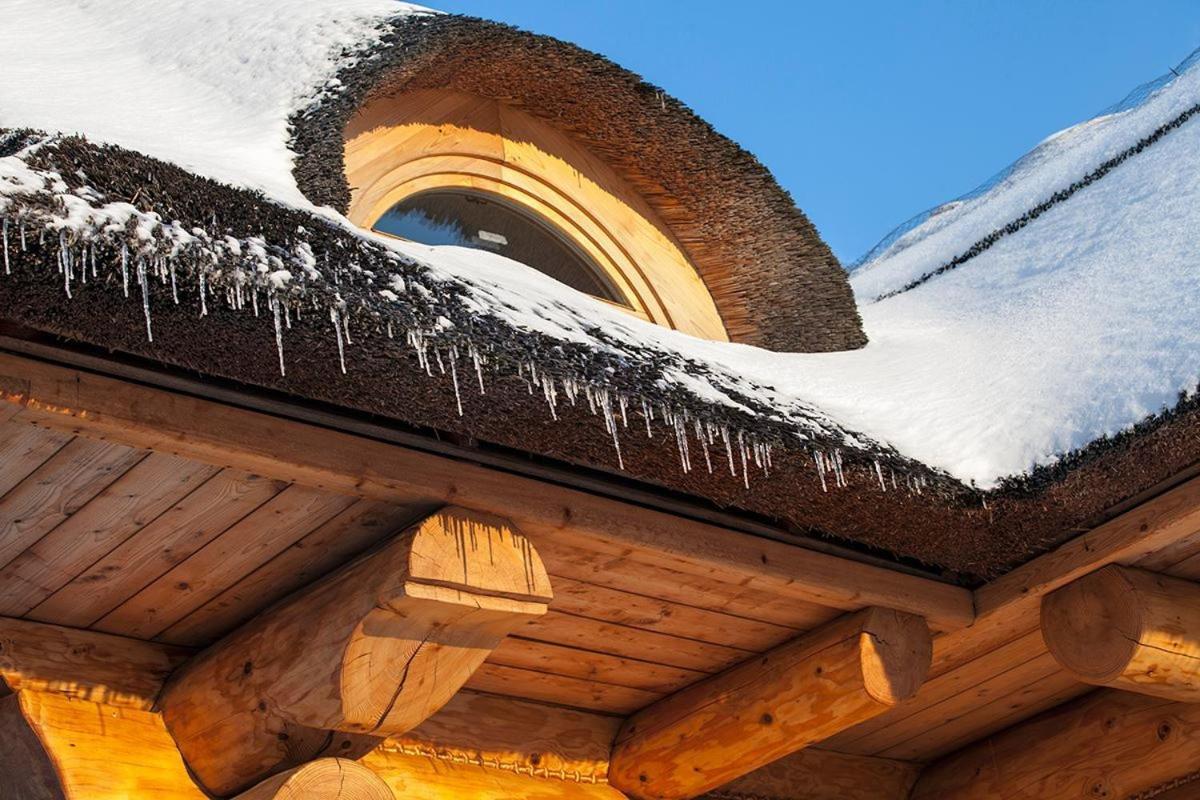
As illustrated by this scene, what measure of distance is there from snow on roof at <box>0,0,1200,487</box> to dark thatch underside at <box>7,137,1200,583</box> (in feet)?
0.23

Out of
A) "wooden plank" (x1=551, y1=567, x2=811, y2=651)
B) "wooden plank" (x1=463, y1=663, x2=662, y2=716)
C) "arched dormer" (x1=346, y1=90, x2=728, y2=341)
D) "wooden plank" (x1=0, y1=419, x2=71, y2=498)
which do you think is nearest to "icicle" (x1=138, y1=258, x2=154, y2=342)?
"wooden plank" (x1=0, y1=419, x2=71, y2=498)

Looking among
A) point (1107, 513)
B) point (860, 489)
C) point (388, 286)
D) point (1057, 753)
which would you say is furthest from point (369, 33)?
point (1057, 753)

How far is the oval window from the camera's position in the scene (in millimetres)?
3896

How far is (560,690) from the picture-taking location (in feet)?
12.2

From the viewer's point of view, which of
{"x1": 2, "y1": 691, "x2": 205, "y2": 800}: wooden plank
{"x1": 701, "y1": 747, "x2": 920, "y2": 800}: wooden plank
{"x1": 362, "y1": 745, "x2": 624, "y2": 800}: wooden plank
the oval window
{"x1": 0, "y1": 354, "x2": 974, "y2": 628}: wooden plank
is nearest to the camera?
{"x1": 0, "y1": 354, "x2": 974, "y2": 628}: wooden plank

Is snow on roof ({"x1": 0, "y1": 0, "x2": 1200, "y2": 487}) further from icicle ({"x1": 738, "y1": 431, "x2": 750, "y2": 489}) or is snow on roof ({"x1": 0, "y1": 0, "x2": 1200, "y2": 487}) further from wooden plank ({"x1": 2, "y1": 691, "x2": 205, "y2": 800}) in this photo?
wooden plank ({"x1": 2, "y1": 691, "x2": 205, "y2": 800})

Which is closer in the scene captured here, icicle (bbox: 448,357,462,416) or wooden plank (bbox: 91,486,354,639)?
icicle (bbox: 448,357,462,416)

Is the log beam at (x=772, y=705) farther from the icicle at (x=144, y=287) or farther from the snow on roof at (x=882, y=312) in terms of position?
the icicle at (x=144, y=287)

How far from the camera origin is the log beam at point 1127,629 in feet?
11.1

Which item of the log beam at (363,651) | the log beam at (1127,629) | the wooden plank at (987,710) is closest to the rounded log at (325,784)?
the log beam at (363,651)

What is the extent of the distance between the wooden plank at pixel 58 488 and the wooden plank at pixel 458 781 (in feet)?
3.25

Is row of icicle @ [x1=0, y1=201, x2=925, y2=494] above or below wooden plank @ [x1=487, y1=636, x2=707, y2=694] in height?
above

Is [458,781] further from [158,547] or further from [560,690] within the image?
[158,547]

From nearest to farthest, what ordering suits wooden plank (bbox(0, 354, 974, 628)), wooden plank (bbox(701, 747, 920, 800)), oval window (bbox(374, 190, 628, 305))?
wooden plank (bbox(0, 354, 974, 628)), oval window (bbox(374, 190, 628, 305)), wooden plank (bbox(701, 747, 920, 800))
